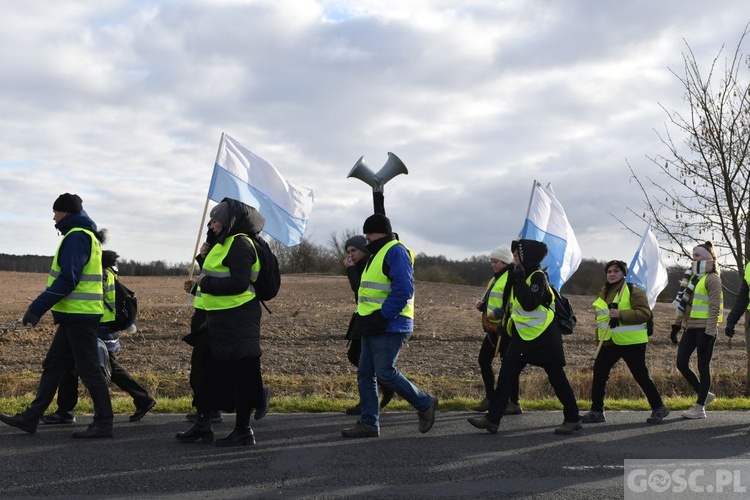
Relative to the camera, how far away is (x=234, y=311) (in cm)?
700

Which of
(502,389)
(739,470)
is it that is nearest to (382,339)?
(502,389)

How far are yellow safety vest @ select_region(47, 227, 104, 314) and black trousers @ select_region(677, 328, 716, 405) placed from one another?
20.3 ft

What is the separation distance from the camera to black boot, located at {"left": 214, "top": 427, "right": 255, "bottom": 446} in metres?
7.02

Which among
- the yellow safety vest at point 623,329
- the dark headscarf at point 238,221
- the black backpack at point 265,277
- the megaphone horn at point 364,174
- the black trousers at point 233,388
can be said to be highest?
the megaphone horn at point 364,174

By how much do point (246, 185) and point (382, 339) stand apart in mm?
3398

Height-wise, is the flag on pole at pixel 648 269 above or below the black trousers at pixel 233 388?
above

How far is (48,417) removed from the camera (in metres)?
8.04

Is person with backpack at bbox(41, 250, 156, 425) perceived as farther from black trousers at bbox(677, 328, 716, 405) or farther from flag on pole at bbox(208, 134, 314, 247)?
black trousers at bbox(677, 328, 716, 405)

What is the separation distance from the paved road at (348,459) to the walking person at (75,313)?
20 centimetres

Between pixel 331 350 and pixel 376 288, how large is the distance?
489 inches

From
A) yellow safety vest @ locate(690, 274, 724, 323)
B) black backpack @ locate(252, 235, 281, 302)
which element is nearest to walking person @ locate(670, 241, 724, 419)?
yellow safety vest @ locate(690, 274, 724, 323)

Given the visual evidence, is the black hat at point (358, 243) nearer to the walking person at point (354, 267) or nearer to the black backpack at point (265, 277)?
the walking person at point (354, 267)

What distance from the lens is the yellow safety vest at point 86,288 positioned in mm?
7309

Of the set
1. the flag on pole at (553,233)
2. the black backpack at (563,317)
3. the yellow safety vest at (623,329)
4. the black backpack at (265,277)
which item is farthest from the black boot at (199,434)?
the flag on pole at (553,233)
